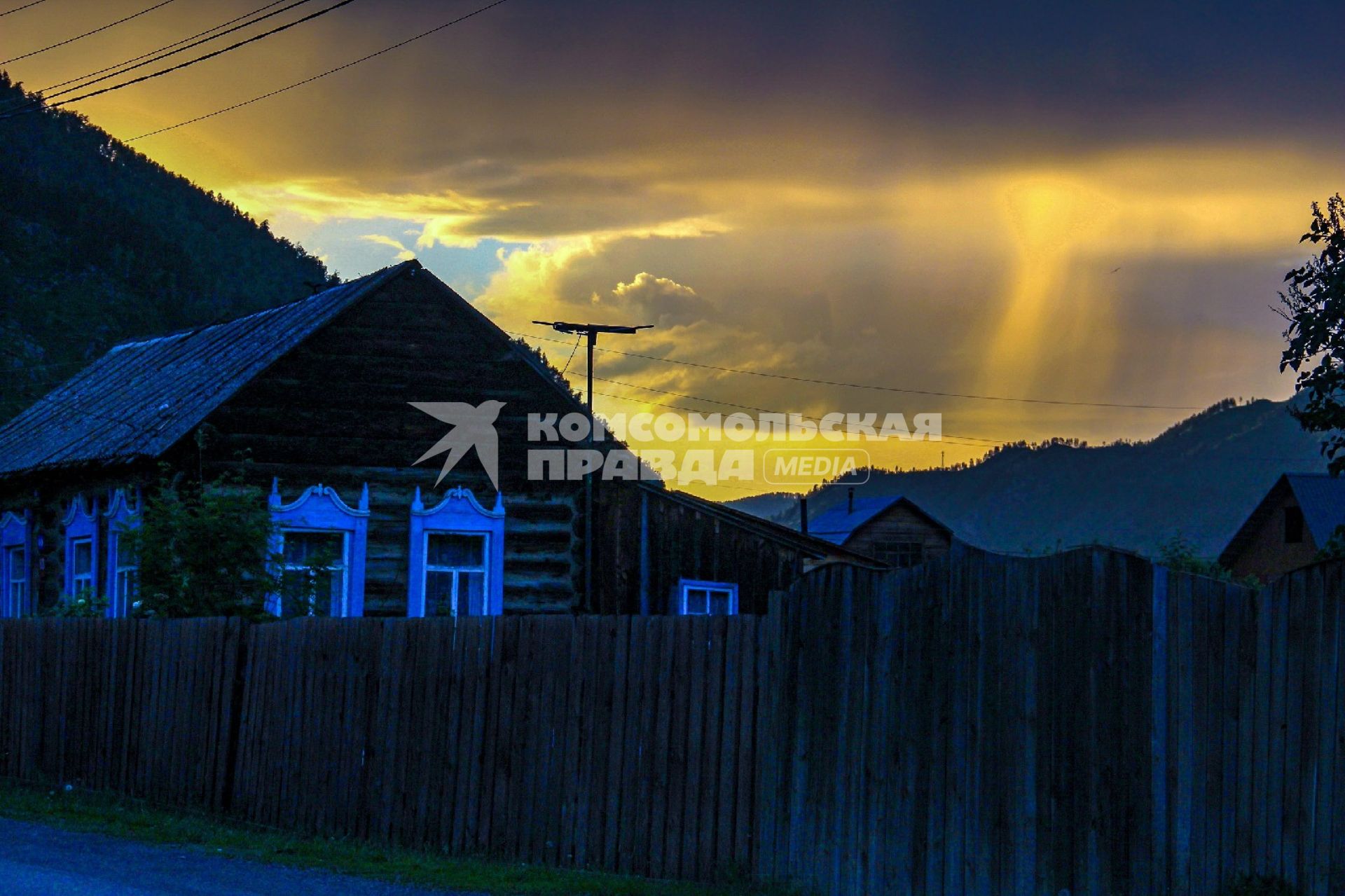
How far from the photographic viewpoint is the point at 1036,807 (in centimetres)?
927

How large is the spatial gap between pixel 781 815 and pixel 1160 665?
3021 mm

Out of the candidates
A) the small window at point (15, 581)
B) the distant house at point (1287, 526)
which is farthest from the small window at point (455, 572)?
the distant house at point (1287, 526)

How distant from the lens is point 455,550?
24078mm

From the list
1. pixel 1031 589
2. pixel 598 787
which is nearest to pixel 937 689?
pixel 1031 589

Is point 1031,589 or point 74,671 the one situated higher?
point 1031,589

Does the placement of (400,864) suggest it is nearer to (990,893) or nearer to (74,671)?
(990,893)

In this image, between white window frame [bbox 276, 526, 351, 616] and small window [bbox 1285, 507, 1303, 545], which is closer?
white window frame [bbox 276, 526, 351, 616]

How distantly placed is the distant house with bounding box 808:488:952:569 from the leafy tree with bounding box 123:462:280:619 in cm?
6373

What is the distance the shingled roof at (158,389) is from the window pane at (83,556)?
4.82ft

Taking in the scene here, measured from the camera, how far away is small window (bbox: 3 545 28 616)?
28.2 m

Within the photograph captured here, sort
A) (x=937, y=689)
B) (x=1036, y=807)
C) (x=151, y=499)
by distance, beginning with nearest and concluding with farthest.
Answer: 1. (x=1036, y=807)
2. (x=937, y=689)
3. (x=151, y=499)

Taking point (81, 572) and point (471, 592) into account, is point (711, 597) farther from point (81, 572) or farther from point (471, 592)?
point (81, 572)

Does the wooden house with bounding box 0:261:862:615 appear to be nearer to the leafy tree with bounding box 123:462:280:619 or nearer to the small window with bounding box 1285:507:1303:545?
the leafy tree with bounding box 123:462:280:619

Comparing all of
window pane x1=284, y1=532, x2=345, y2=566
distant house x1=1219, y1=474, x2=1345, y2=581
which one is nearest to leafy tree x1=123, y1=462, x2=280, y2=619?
window pane x1=284, y1=532, x2=345, y2=566
